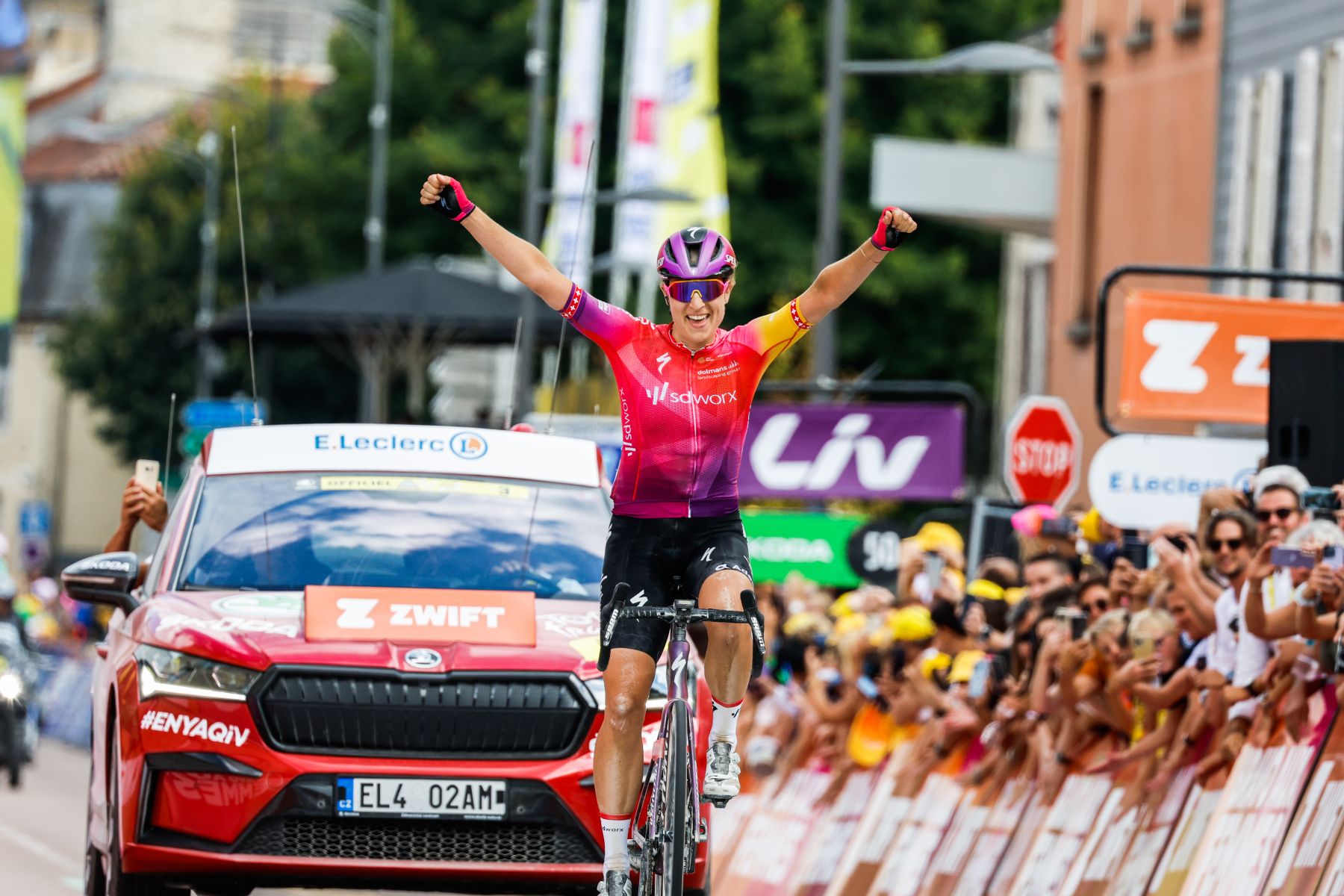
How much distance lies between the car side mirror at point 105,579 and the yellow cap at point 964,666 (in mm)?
5354

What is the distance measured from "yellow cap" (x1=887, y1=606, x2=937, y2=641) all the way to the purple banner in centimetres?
552

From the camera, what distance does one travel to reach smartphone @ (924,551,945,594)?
1634cm

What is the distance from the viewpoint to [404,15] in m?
54.3

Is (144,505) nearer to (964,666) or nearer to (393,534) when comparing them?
(393,534)

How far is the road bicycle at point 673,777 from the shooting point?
8.21 m

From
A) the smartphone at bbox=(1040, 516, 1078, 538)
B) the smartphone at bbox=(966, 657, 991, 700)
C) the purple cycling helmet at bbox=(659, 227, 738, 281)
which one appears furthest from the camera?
the smartphone at bbox=(1040, 516, 1078, 538)

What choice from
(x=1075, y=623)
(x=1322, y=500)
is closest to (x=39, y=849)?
(x=1075, y=623)

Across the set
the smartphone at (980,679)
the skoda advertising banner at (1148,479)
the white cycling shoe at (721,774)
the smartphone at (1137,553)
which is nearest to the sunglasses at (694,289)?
the white cycling shoe at (721,774)

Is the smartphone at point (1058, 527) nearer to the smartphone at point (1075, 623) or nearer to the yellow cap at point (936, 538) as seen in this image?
the smartphone at point (1075, 623)

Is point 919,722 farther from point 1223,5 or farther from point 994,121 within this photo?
point 994,121

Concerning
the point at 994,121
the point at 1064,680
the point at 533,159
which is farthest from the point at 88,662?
the point at 1064,680

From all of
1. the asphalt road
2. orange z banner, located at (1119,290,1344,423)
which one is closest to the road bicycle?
the asphalt road

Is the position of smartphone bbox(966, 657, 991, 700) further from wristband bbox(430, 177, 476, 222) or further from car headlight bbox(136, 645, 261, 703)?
wristband bbox(430, 177, 476, 222)

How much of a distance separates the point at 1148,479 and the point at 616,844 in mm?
7132
